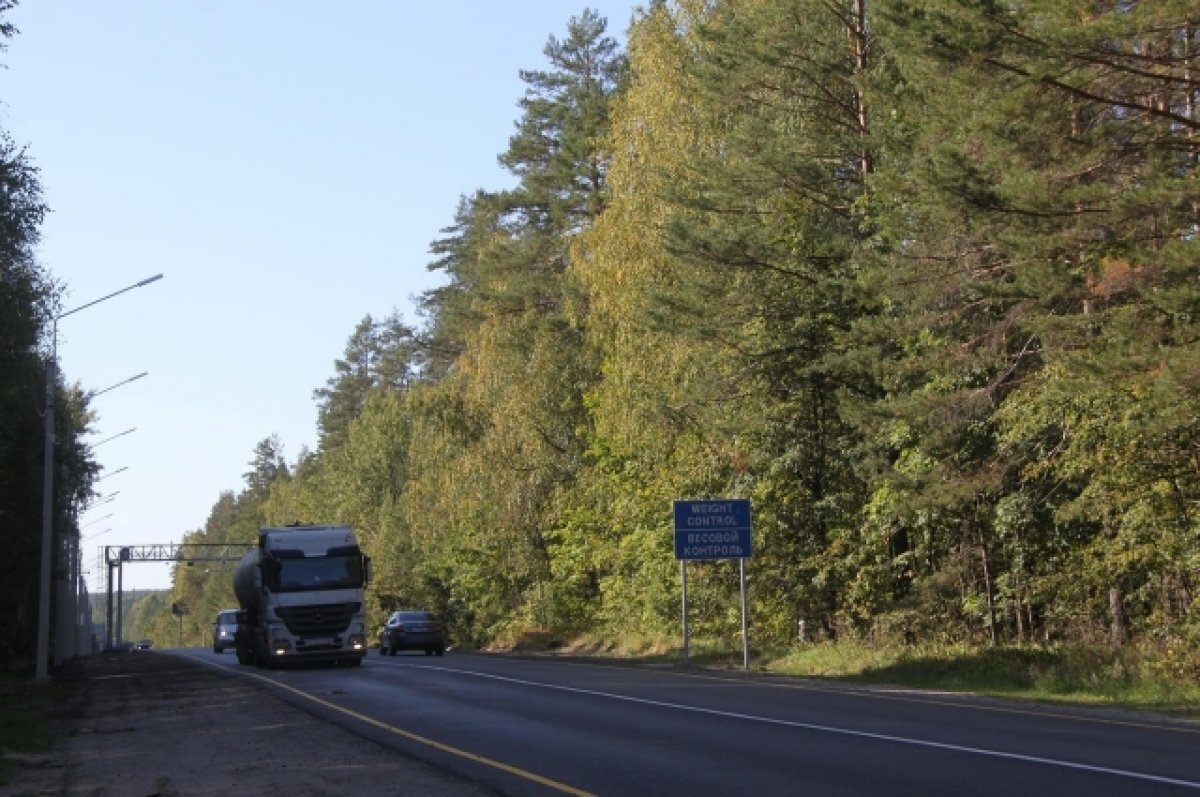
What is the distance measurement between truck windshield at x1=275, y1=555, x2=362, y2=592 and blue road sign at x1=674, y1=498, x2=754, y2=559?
9501mm

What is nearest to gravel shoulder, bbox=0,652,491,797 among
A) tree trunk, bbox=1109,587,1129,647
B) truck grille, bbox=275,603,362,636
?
truck grille, bbox=275,603,362,636

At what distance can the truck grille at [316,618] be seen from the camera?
38.3 m

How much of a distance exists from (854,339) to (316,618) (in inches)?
644

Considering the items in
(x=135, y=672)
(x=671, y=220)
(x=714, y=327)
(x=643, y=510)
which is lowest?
(x=135, y=672)

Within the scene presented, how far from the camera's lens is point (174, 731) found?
70.4ft

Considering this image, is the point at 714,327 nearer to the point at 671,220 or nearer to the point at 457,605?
the point at 671,220

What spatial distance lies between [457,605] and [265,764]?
56.8 meters

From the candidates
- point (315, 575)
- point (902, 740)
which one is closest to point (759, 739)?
point (902, 740)

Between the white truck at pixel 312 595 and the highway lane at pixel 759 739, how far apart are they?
1034 cm

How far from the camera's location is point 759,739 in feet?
54.3

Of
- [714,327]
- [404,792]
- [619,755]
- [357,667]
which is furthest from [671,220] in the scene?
[404,792]

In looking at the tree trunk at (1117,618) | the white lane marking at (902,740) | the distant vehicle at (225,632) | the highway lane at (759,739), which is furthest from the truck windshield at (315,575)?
the distant vehicle at (225,632)

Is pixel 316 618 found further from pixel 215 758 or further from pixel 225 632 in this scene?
pixel 225 632

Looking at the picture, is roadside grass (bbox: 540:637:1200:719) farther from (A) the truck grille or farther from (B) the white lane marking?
(A) the truck grille
